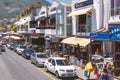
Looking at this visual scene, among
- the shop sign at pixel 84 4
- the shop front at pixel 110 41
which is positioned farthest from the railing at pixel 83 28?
the shop sign at pixel 84 4

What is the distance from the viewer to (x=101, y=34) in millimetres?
27016

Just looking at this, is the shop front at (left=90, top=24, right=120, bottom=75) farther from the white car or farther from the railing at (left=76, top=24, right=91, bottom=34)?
the white car

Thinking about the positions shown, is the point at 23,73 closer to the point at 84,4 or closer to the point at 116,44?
the point at 116,44

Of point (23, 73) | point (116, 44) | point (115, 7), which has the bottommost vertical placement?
point (23, 73)

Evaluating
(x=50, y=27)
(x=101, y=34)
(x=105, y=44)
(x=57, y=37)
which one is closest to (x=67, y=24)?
(x=57, y=37)

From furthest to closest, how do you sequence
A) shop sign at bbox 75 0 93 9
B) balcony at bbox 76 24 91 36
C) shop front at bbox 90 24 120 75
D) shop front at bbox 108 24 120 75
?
balcony at bbox 76 24 91 36 → shop sign at bbox 75 0 93 9 → shop front at bbox 90 24 120 75 → shop front at bbox 108 24 120 75

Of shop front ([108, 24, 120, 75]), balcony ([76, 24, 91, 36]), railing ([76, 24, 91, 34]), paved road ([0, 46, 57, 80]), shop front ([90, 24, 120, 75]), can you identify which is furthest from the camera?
railing ([76, 24, 91, 34])

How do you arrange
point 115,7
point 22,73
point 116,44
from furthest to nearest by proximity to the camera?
point 116,44, point 115,7, point 22,73

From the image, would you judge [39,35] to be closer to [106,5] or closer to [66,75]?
[106,5]

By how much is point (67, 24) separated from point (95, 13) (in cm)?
1206

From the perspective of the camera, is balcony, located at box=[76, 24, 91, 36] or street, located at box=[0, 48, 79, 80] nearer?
street, located at box=[0, 48, 79, 80]

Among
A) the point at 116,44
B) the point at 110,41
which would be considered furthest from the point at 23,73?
the point at 116,44

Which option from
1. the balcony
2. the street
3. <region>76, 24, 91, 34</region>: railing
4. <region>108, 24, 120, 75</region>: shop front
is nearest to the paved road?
the street

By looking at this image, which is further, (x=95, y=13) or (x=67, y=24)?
(x=67, y=24)
